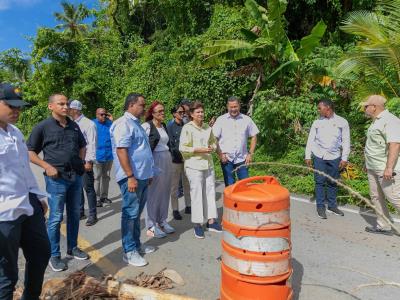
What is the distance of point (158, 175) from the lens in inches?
208

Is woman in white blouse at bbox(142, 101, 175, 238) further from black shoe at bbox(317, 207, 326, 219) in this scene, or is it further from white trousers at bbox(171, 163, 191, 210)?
black shoe at bbox(317, 207, 326, 219)

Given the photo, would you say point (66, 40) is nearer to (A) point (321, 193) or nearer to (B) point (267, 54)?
(B) point (267, 54)

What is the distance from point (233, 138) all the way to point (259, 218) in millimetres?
3188

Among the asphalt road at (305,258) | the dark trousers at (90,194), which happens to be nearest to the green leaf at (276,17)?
the asphalt road at (305,258)

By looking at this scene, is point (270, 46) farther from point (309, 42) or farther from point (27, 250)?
point (27, 250)

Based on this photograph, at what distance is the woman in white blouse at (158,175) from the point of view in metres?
5.22

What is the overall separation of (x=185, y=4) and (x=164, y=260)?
13.6 meters

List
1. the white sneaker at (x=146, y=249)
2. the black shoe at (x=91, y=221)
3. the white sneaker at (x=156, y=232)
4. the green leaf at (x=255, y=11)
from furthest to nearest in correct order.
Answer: the green leaf at (x=255, y=11), the black shoe at (x=91, y=221), the white sneaker at (x=156, y=232), the white sneaker at (x=146, y=249)

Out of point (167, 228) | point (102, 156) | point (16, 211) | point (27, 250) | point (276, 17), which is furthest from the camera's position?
point (276, 17)

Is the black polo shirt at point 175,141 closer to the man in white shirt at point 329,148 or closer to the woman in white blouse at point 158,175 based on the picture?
the woman in white blouse at point 158,175

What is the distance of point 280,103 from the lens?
9.75 m

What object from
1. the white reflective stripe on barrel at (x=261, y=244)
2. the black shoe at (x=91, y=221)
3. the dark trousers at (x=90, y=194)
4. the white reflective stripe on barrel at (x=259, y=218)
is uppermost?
the white reflective stripe on barrel at (x=259, y=218)

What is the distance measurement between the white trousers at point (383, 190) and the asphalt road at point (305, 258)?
44 centimetres

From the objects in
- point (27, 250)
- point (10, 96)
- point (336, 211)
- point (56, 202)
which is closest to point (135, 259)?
point (56, 202)
